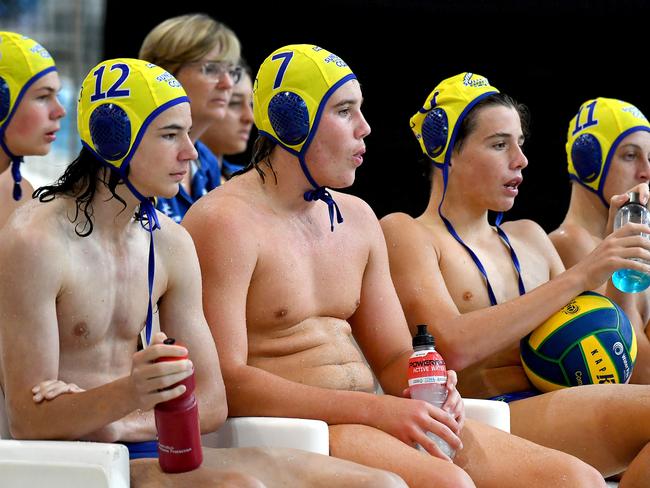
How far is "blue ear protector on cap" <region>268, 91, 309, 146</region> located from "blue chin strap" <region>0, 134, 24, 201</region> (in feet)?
3.57

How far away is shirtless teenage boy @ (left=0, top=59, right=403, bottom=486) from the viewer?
2.87m

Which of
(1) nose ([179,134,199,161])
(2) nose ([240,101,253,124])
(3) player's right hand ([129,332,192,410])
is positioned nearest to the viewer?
(3) player's right hand ([129,332,192,410])

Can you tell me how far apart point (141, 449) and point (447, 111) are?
1871mm

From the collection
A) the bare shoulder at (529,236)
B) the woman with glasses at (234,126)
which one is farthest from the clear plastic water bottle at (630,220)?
the woman with glasses at (234,126)

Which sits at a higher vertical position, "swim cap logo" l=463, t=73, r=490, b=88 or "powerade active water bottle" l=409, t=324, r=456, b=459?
"swim cap logo" l=463, t=73, r=490, b=88

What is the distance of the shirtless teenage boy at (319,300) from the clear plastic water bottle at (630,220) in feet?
2.79

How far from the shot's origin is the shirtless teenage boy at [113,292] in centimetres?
287

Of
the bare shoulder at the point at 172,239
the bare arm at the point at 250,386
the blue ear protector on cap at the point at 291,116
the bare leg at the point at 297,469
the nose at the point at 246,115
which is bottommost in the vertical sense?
the bare leg at the point at 297,469

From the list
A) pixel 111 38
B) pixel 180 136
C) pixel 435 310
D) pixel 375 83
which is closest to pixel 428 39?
pixel 375 83

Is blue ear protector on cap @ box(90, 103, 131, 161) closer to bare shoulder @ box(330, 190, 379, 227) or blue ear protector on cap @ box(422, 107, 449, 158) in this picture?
bare shoulder @ box(330, 190, 379, 227)

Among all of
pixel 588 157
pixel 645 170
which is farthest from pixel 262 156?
pixel 645 170

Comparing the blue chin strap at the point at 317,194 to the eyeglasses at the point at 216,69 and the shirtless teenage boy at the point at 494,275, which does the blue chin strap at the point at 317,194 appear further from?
the eyeglasses at the point at 216,69

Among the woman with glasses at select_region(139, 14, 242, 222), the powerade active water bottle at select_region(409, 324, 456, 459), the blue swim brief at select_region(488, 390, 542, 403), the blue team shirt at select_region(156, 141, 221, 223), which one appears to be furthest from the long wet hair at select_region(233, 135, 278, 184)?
the woman with glasses at select_region(139, 14, 242, 222)

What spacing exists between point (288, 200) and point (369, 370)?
610mm
